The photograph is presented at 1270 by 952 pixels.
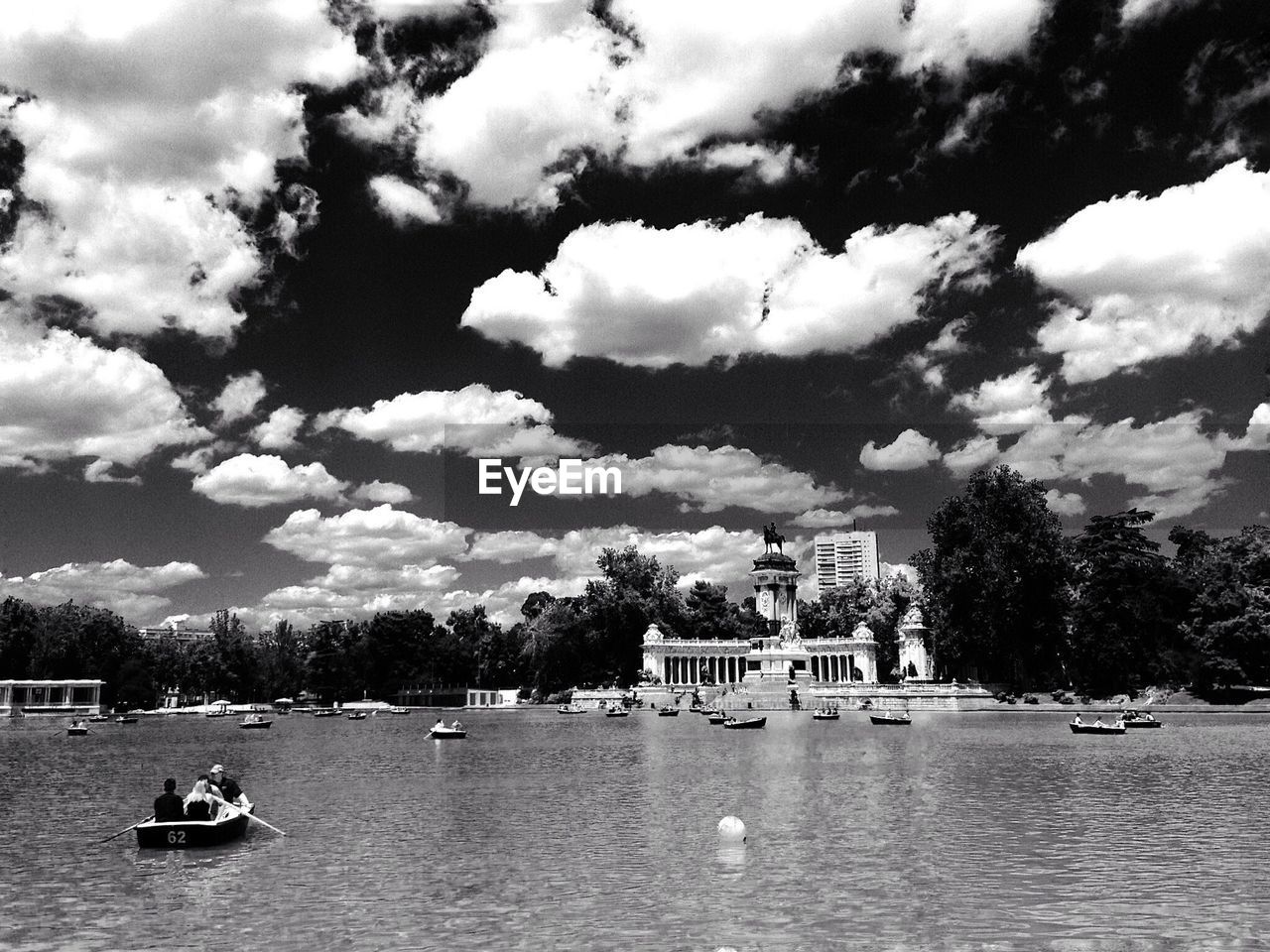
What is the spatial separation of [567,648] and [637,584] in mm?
10773

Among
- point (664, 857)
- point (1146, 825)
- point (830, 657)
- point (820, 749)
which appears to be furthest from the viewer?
point (830, 657)

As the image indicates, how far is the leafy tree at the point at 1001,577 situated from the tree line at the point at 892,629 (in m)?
0.16

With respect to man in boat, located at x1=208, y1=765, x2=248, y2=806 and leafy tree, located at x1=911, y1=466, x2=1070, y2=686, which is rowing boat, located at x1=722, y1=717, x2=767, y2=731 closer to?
leafy tree, located at x1=911, y1=466, x2=1070, y2=686

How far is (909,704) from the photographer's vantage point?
293 ft

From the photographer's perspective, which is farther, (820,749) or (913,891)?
(820,749)

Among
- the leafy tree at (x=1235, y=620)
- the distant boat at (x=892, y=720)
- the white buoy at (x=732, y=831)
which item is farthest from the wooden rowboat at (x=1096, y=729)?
the white buoy at (x=732, y=831)

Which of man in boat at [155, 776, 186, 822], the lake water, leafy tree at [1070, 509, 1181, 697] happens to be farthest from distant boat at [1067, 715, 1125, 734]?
man in boat at [155, 776, 186, 822]

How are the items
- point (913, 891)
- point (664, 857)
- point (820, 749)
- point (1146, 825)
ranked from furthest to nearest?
point (820, 749), point (1146, 825), point (664, 857), point (913, 891)

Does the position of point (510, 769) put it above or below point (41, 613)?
below

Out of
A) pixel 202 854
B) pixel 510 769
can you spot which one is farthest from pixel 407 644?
pixel 202 854

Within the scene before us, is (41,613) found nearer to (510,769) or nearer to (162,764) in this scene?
(162,764)

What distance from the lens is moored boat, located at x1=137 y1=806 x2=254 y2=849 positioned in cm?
2175

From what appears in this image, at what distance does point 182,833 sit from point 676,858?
10122 millimetres

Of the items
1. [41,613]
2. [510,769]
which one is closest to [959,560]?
[510,769]
